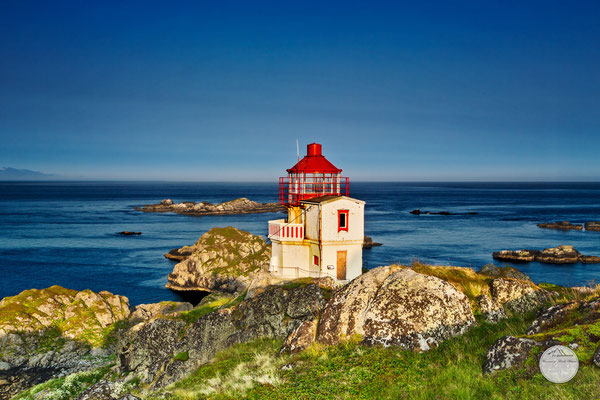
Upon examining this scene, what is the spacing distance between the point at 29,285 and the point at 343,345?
5413cm

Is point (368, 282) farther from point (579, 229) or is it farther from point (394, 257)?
point (579, 229)

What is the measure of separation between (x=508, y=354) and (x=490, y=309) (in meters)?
4.47

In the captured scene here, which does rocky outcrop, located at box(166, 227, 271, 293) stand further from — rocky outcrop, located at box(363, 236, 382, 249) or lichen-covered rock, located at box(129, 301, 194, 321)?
rocky outcrop, located at box(363, 236, 382, 249)

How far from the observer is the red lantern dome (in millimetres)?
29469

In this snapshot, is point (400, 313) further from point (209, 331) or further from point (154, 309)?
point (154, 309)

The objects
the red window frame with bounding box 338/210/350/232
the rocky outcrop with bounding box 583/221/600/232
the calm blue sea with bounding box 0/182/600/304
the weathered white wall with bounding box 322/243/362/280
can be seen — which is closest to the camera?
the red window frame with bounding box 338/210/350/232

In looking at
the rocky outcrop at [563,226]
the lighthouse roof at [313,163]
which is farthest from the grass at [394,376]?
the rocky outcrop at [563,226]

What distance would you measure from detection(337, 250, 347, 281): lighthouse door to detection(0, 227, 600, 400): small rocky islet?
5811 mm

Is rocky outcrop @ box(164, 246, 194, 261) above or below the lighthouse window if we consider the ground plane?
below

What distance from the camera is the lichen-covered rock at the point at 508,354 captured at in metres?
8.72

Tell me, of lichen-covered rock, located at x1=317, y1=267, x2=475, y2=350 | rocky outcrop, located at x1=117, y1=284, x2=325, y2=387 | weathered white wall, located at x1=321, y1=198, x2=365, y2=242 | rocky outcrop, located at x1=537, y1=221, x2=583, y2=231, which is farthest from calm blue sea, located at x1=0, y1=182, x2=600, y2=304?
lichen-covered rock, located at x1=317, y1=267, x2=475, y2=350

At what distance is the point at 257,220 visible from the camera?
123 meters

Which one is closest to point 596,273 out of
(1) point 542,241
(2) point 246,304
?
(1) point 542,241

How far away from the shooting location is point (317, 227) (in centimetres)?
2750
